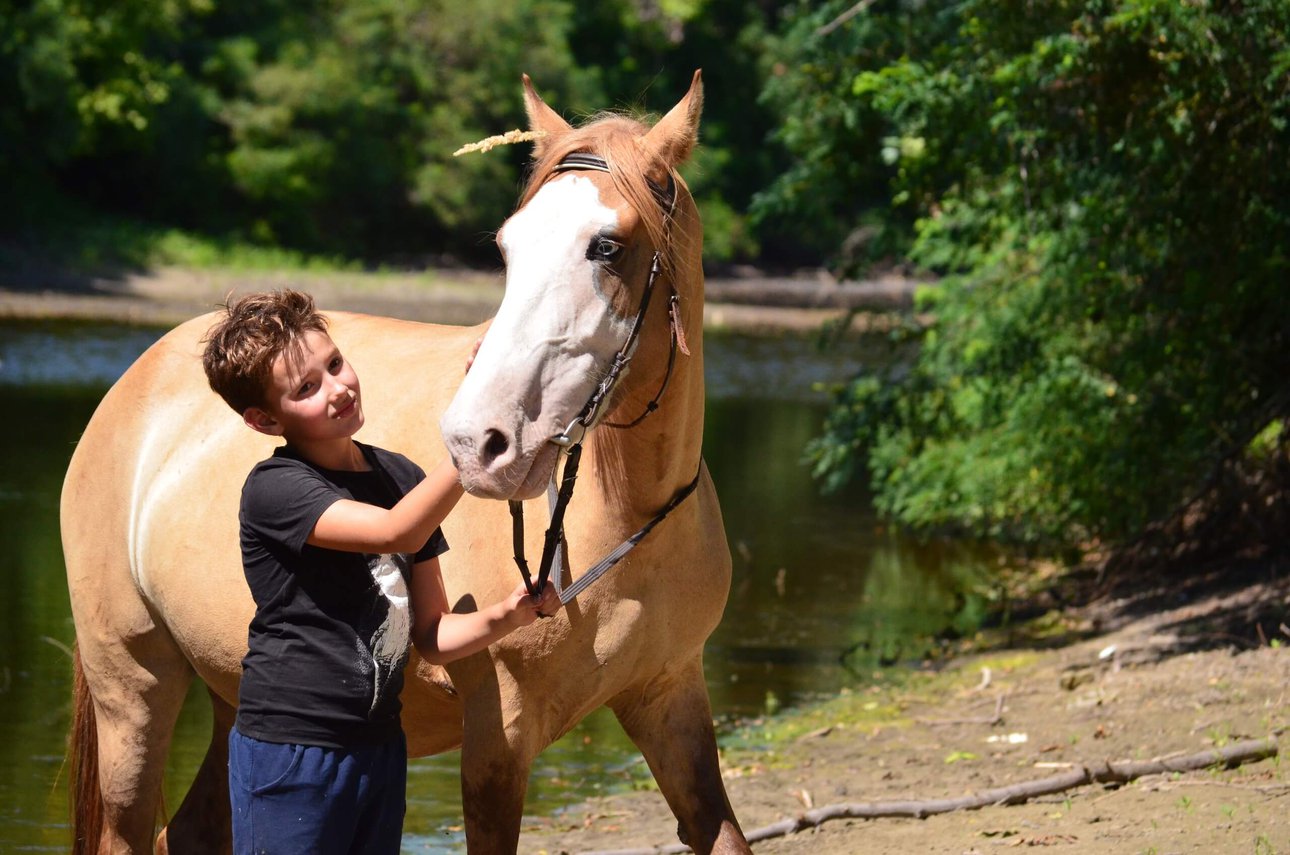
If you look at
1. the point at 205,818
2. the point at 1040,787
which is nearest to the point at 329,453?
the point at 205,818

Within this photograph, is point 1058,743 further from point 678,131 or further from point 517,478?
point 517,478

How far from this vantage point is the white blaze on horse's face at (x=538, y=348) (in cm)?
278

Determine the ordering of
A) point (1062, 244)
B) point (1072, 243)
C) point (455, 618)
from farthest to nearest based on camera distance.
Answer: point (1062, 244) → point (1072, 243) → point (455, 618)

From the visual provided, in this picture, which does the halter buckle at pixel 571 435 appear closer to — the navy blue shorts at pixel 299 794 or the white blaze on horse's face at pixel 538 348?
the white blaze on horse's face at pixel 538 348

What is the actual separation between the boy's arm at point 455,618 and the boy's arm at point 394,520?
0.27 metres

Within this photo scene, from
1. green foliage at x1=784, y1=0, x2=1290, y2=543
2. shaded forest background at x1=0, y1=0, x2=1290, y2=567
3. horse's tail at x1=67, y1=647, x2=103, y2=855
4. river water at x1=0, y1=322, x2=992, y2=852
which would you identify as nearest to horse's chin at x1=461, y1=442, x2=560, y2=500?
shaded forest background at x1=0, y1=0, x2=1290, y2=567

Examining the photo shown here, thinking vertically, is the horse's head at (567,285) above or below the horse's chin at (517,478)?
above

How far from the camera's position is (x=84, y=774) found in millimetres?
4535

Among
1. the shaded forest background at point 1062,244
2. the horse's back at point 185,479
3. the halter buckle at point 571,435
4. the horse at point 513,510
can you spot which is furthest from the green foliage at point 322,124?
the halter buckle at point 571,435

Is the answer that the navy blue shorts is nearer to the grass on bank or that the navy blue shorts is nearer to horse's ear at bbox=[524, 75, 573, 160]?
horse's ear at bbox=[524, 75, 573, 160]

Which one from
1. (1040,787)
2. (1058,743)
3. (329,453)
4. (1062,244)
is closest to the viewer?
(329,453)

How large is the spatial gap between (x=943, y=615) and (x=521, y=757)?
22.9 ft

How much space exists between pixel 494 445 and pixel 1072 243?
7030mm

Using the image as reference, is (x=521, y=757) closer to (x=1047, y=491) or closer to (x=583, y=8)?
(x=1047, y=491)
